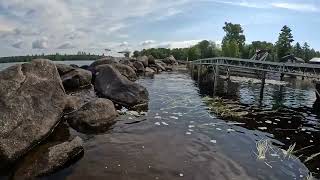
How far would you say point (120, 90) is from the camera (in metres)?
25.4

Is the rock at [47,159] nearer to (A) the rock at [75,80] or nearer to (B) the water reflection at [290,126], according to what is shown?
(B) the water reflection at [290,126]

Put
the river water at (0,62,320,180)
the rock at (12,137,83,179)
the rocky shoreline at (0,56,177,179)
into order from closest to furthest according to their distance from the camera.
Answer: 1. the rock at (12,137,83,179)
2. the rocky shoreline at (0,56,177,179)
3. the river water at (0,62,320,180)

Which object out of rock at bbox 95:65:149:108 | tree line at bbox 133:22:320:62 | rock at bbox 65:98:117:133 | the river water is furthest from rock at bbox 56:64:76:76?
tree line at bbox 133:22:320:62

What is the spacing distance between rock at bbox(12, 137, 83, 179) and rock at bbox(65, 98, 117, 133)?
3779 millimetres

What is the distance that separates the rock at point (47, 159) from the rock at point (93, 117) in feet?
12.4

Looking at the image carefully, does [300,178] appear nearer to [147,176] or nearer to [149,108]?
[147,176]

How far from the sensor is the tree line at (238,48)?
116131 mm

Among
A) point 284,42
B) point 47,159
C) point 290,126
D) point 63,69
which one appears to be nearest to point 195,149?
point 47,159

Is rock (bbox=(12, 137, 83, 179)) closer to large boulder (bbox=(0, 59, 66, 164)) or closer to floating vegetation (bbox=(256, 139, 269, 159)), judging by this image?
large boulder (bbox=(0, 59, 66, 164))

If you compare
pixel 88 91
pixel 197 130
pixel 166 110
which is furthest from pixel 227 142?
pixel 88 91

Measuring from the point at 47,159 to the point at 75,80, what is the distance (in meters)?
18.7

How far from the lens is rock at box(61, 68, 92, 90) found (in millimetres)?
29334

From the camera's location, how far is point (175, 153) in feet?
45.7

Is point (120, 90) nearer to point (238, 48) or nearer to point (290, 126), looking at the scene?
point (290, 126)
